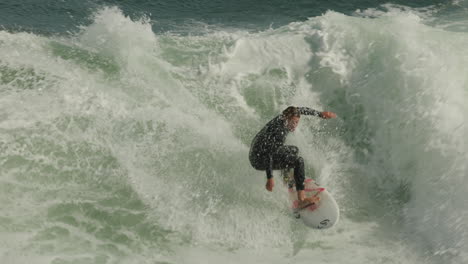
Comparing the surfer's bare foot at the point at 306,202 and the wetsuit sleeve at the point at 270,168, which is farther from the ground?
the wetsuit sleeve at the point at 270,168

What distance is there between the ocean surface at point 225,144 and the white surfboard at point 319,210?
9.8 inches

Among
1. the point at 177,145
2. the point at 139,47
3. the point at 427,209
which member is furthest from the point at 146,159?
the point at 427,209

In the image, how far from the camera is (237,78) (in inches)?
371

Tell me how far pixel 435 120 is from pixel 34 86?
7.55m

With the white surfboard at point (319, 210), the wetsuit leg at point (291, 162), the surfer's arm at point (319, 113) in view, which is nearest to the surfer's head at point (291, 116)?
the surfer's arm at point (319, 113)

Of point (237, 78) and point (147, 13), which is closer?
point (237, 78)

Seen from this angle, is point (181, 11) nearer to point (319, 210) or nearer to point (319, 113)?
point (319, 113)

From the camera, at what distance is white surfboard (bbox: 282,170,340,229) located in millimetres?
6766

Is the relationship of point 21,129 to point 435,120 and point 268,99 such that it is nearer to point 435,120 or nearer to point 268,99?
point 268,99

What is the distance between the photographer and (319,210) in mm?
6871

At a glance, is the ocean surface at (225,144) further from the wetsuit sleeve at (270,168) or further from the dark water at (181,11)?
the dark water at (181,11)

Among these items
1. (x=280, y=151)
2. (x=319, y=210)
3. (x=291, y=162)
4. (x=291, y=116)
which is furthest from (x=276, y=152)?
(x=319, y=210)

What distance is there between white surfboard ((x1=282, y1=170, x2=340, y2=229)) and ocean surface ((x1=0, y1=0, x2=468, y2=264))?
25 cm

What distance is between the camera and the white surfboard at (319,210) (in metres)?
6.77
